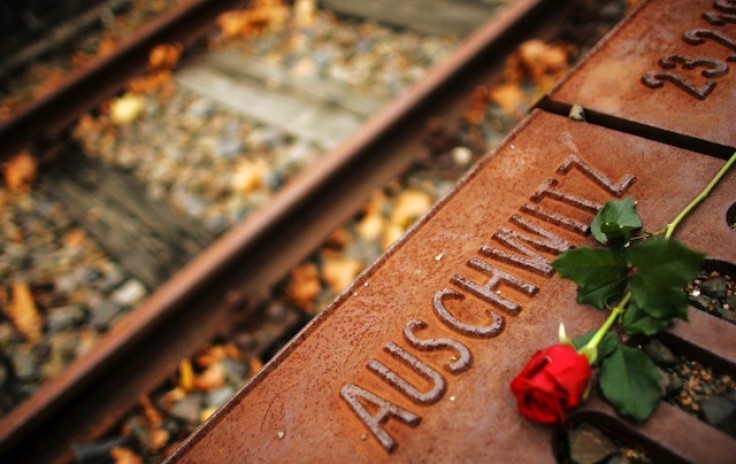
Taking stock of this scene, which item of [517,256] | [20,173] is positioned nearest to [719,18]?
[517,256]

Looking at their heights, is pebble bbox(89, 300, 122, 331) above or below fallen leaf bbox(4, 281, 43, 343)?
above

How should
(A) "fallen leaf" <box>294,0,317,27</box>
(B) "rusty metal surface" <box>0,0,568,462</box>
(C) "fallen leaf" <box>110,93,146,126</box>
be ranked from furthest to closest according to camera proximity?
(A) "fallen leaf" <box>294,0,317,27</box> → (C) "fallen leaf" <box>110,93,146,126</box> → (B) "rusty metal surface" <box>0,0,568,462</box>

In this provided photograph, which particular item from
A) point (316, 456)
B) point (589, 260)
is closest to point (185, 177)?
point (316, 456)

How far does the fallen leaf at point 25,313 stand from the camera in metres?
2.26

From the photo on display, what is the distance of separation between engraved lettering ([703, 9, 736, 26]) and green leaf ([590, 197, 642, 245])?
0.86m

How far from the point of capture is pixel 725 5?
1.52m

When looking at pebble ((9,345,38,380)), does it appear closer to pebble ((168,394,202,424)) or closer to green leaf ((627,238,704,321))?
pebble ((168,394,202,424))

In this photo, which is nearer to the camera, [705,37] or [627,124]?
[627,124]

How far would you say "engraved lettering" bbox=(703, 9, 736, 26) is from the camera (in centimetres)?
148

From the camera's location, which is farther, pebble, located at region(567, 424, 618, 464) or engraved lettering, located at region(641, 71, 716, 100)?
engraved lettering, located at region(641, 71, 716, 100)

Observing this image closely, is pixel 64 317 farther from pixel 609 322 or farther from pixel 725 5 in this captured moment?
pixel 725 5

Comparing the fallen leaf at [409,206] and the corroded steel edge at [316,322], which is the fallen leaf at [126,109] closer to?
the fallen leaf at [409,206]

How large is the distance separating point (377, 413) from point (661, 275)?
614mm

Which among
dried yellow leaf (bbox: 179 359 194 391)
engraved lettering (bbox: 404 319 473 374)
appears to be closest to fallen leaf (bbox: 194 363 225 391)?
dried yellow leaf (bbox: 179 359 194 391)
